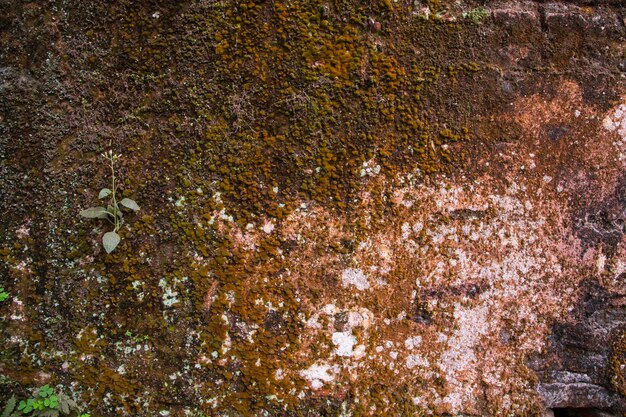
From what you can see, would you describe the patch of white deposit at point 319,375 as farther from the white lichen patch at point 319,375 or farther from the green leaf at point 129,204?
the green leaf at point 129,204

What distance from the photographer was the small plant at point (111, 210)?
1887 millimetres

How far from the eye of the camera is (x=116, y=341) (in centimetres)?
196


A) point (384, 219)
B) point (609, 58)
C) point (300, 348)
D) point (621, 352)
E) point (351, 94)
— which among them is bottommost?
point (300, 348)

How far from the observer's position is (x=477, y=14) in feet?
6.50

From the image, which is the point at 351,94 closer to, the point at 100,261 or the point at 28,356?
the point at 100,261

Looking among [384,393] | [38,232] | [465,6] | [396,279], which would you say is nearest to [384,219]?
[396,279]

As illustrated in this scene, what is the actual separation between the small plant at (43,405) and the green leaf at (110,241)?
2.08 feet

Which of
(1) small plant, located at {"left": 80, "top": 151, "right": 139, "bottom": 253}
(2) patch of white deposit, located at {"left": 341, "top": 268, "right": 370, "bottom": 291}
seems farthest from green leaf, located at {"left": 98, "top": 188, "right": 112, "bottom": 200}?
(2) patch of white deposit, located at {"left": 341, "top": 268, "right": 370, "bottom": 291}

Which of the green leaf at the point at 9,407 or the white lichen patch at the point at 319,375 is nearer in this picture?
the green leaf at the point at 9,407

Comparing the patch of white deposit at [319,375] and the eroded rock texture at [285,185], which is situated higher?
the eroded rock texture at [285,185]

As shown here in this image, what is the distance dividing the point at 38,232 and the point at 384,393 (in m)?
1.59

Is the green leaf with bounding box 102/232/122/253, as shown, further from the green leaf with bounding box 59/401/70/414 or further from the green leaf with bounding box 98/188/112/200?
the green leaf with bounding box 59/401/70/414

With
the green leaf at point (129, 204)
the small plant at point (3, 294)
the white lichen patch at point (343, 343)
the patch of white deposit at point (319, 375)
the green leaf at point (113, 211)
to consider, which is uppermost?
the green leaf at point (129, 204)

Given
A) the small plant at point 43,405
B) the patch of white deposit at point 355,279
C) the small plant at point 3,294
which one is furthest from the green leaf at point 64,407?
the patch of white deposit at point 355,279
